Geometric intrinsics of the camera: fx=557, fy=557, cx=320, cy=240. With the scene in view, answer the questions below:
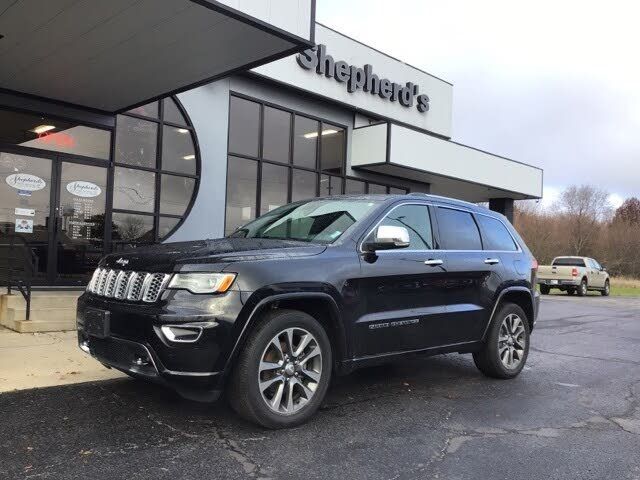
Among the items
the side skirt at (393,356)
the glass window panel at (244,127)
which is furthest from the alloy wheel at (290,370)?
the glass window panel at (244,127)

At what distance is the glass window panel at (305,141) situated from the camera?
14414 mm

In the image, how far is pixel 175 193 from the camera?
1191cm

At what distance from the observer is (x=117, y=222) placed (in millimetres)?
10898

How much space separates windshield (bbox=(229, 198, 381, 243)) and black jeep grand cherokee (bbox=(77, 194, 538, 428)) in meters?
0.02

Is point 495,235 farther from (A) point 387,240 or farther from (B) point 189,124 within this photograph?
(B) point 189,124

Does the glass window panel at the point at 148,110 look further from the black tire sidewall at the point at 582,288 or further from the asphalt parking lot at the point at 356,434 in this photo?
the black tire sidewall at the point at 582,288

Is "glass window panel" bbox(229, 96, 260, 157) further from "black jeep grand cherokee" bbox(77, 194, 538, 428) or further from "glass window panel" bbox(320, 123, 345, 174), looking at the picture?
"black jeep grand cherokee" bbox(77, 194, 538, 428)

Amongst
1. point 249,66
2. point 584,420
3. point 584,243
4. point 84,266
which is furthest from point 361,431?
point 584,243

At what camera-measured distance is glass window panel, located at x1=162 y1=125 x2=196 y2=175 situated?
11.8 meters

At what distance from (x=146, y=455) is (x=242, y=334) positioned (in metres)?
0.95

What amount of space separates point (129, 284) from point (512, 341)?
13.4 feet

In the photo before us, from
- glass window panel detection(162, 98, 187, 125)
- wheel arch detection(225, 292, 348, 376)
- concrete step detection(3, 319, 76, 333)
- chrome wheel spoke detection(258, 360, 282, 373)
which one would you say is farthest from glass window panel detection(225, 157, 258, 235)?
chrome wheel spoke detection(258, 360, 282, 373)

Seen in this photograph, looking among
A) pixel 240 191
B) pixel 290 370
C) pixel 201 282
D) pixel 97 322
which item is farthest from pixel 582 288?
pixel 97 322

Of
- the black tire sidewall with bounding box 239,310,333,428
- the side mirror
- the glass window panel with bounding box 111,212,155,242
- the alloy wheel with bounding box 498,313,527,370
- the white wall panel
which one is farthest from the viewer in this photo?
the white wall panel
